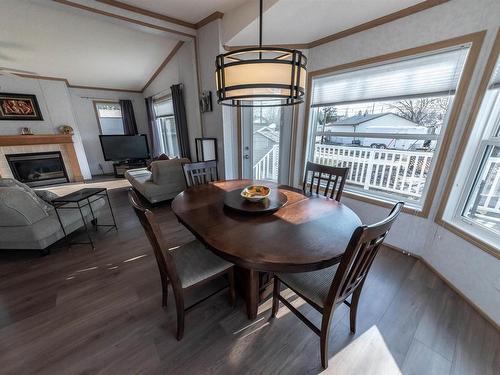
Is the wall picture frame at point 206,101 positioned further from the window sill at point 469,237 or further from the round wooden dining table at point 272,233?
the window sill at point 469,237

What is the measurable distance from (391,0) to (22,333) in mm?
3930

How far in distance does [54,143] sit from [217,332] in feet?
21.2

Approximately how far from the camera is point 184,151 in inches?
168

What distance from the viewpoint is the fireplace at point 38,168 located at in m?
4.81

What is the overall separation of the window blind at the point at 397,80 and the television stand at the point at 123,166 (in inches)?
217

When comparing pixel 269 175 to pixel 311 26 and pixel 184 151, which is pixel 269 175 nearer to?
pixel 184 151

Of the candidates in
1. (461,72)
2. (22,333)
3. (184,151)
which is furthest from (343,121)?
(22,333)

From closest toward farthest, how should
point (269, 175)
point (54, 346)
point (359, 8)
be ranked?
point (54, 346) → point (359, 8) → point (269, 175)

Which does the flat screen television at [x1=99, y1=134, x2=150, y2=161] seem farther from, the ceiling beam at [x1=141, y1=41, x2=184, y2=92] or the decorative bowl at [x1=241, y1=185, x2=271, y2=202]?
the decorative bowl at [x1=241, y1=185, x2=271, y2=202]

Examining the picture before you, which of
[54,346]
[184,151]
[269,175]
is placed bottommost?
[54,346]

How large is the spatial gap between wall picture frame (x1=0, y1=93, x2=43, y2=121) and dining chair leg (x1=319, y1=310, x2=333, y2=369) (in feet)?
24.0

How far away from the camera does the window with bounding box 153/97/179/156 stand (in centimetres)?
545

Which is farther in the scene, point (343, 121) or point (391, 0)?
point (343, 121)

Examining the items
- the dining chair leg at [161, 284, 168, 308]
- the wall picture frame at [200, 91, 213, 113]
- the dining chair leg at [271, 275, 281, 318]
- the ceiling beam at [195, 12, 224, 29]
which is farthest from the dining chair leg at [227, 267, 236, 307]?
the ceiling beam at [195, 12, 224, 29]
